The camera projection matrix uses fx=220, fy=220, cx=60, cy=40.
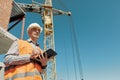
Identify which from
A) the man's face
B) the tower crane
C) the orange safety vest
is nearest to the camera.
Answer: the orange safety vest

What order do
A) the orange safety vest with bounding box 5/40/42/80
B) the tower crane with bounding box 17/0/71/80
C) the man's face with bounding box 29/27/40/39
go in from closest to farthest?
the orange safety vest with bounding box 5/40/42/80
the man's face with bounding box 29/27/40/39
the tower crane with bounding box 17/0/71/80

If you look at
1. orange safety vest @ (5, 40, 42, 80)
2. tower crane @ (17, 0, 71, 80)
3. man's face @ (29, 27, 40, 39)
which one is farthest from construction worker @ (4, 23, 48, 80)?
tower crane @ (17, 0, 71, 80)

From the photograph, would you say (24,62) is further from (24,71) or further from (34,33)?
(34,33)

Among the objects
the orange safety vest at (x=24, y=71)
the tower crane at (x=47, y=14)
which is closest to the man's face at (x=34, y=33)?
the orange safety vest at (x=24, y=71)

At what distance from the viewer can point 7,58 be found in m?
2.71

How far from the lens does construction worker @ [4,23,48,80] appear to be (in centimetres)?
258

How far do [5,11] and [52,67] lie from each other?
20.8 meters

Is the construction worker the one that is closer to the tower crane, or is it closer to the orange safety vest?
the orange safety vest

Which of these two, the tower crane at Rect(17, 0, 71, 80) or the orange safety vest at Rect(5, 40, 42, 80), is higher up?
the tower crane at Rect(17, 0, 71, 80)

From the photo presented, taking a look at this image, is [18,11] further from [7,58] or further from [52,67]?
[52,67]

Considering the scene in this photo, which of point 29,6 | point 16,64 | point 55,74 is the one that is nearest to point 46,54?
point 16,64

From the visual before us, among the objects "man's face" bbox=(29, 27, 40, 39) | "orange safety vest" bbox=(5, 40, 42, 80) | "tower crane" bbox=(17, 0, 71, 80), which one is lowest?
"orange safety vest" bbox=(5, 40, 42, 80)

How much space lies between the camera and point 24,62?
2.65 m

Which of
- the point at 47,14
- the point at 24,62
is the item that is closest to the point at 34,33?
the point at 24,62
